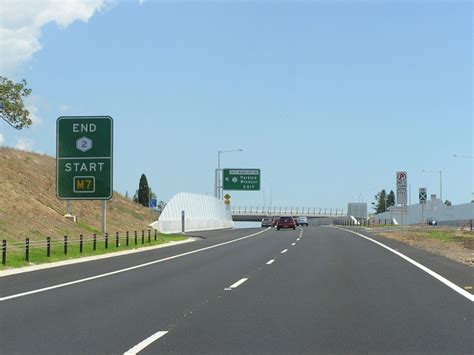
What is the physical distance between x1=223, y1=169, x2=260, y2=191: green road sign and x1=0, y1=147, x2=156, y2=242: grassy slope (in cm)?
1439

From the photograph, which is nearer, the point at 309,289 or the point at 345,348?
the point at 345,348

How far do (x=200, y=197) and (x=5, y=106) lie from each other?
2028 inches

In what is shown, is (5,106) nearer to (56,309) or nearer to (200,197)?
(56,309)

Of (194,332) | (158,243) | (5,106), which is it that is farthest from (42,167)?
(194,332)

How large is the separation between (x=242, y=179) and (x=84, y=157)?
53771 millimetres

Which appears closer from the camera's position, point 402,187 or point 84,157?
point 84,157

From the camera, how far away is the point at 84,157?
109ft

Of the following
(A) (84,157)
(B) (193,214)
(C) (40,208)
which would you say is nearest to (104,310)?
(A) (84,157)

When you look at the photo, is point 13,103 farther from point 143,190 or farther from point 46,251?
point 143,190

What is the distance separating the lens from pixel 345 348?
8.34 metres

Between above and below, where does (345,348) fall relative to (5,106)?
below

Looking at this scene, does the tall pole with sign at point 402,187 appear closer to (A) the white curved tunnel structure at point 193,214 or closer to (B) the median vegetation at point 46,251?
(A) the white curved tunnel structure at point 193,214

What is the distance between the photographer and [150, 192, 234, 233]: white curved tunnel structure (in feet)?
204

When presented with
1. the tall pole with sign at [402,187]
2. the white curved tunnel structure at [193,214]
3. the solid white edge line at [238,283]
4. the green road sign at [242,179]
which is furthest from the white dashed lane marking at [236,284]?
the green road sign at [242,179]
